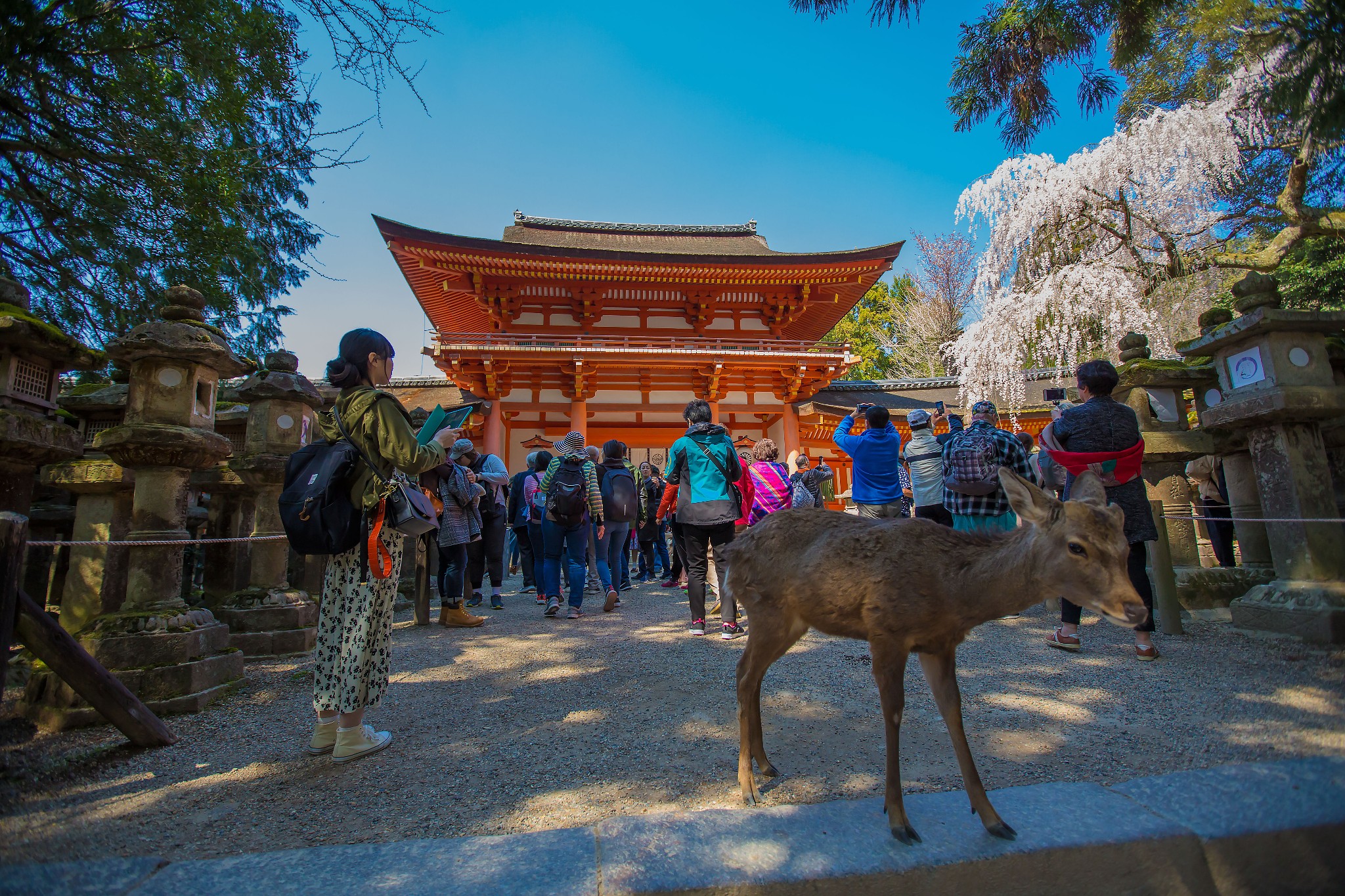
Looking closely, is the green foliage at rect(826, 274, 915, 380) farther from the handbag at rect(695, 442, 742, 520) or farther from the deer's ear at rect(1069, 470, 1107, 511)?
the deer's ear at rect(1069, 470, 1107, 511)

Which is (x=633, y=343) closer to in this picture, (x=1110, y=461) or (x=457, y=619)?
(x=457, y=619)

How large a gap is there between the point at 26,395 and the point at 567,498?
3.60 m

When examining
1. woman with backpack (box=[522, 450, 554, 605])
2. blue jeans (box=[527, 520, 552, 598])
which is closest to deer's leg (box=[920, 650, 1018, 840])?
woman with backpack (box=[522, 450, 554, 605])

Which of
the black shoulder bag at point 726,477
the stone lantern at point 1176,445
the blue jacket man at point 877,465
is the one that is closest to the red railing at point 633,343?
the blue jacket man at point 877,465

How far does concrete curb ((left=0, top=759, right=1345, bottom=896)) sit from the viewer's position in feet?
5.24

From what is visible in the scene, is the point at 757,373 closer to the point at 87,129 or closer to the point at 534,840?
the point at 87,129

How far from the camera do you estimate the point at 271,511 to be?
4859mm

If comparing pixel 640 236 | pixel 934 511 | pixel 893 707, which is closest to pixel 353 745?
pixel 893 707

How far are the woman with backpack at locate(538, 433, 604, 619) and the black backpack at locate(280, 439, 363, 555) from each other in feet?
9.93

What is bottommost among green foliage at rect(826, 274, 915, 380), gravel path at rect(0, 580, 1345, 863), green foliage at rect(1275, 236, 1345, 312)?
gravel path at rect(0, 580, 1345, 863)

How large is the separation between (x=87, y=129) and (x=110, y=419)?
2.91 meters

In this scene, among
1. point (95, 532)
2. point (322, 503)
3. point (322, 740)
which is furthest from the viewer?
point (95, 532)

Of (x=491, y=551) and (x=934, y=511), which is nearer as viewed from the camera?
(x=934, y=511)

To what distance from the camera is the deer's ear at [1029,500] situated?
6.36 feet
